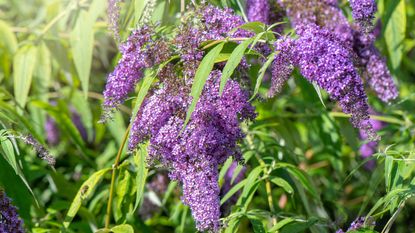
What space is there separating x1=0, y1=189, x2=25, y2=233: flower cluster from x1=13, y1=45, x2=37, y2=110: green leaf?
1.28m

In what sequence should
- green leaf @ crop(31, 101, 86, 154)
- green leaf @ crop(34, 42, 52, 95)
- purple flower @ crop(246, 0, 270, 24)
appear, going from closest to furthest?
1. purple flower @ crop(246, 0, 270, 24)
2. green leaf @ crop(31, 101, 86, 154)
3. green leaf @ crop(34, 42, 52, 95)

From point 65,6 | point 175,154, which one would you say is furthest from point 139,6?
point 65,6

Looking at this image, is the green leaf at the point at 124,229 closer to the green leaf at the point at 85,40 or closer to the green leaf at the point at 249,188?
the green leaf at the point at 249,188

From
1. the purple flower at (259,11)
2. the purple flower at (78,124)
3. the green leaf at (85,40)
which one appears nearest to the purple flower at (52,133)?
the purple flower at (78,124)

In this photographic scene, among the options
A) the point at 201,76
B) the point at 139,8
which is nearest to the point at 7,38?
the point at 139,8

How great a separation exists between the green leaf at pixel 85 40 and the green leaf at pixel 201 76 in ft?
4.15

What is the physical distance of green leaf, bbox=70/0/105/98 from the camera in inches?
134

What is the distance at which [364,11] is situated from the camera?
7.51ft

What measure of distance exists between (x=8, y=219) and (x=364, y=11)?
134cm

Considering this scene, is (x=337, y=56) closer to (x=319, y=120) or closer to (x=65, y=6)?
(x=319, y=120)

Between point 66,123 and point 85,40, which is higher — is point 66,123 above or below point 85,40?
below

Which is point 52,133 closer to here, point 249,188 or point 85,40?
point 85,40

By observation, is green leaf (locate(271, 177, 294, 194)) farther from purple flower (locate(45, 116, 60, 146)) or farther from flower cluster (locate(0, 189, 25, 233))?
purple flower (locate(45, 116, 60, 146))

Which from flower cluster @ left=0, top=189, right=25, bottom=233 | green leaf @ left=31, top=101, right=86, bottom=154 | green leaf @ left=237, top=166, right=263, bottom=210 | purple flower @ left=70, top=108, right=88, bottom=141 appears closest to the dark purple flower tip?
flower cluster @ left=0, top=189, right=25, bottom=233
